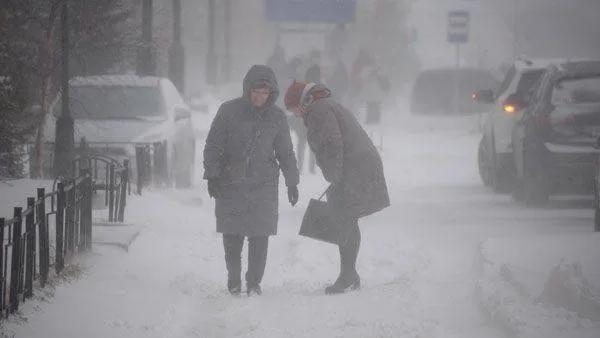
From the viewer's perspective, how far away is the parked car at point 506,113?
16.8 metres

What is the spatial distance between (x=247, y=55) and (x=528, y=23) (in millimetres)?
15762

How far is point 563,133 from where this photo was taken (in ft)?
48.6

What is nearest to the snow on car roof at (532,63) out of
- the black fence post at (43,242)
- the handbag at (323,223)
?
the handbag at (323,223)

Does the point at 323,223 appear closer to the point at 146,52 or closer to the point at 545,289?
the point at 545,289

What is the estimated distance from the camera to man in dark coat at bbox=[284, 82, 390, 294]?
30.7 feet

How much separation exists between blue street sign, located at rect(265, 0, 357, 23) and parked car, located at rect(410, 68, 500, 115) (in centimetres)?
1149

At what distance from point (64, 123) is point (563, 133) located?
6.14 meters

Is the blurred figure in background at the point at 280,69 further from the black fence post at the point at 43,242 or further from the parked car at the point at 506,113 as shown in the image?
the black fence post at the point at 43,242

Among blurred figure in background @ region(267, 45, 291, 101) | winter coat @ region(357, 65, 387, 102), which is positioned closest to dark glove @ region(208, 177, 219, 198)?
blurred figure in background @ region(267, 45, 291, 101)

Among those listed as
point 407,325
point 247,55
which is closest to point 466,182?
point 407,325

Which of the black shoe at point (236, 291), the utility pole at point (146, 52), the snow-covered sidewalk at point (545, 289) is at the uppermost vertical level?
the utility pole at point (146, 52)

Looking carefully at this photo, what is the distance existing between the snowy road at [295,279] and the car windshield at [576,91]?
4.48ft

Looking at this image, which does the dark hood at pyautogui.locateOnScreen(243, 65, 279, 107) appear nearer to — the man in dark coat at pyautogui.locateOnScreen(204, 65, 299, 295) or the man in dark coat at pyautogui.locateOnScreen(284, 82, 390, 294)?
the man in dark coat at pyautogui.locateOnScreen(204, 65, 299, 295)

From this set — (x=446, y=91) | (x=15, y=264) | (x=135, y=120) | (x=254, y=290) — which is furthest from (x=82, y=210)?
(x=446, y=91)
